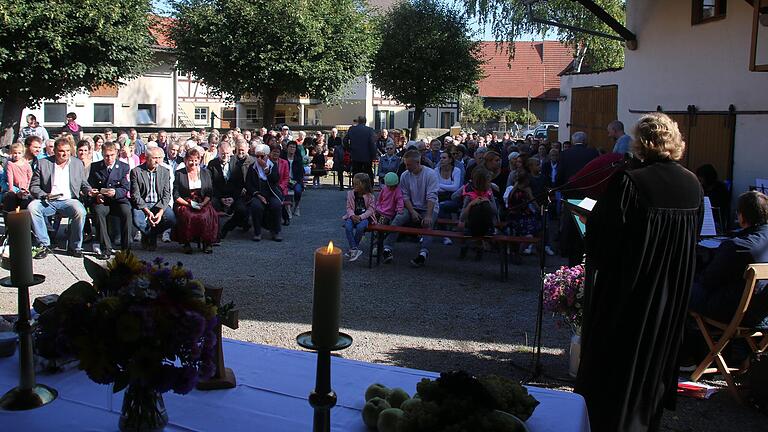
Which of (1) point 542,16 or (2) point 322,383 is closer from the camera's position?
(2) point 322,383

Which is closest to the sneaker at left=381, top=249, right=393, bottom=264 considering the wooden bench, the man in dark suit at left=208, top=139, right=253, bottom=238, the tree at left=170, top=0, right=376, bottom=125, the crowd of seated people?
the wooden bench

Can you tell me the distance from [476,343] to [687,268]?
9.70 ft

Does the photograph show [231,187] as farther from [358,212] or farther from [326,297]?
[326,297]

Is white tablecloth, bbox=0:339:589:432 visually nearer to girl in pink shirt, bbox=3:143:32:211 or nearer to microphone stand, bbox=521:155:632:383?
microphone stand, bbox=521:155:632:383

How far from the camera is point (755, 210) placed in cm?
538

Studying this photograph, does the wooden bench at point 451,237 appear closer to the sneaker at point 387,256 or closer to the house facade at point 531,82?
the sneaker at point 387,256

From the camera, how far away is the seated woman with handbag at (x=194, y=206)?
10078 mm

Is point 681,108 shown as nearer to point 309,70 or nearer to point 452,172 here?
point 452,172

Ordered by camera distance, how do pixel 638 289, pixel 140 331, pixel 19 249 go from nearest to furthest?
pixel 140 331 < pixel 19 249 < pixel 638 289

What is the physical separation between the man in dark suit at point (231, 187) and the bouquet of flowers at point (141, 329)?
30.4 feet

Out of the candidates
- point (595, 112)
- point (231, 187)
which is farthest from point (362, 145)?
point (231, 187)

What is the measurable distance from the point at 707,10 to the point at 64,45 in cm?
1579

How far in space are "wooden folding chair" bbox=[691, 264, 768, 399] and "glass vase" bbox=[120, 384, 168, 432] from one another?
3.88 meters

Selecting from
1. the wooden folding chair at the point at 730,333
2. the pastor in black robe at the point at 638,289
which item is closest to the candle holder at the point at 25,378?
the pastor in black robe at the point at 638,289
